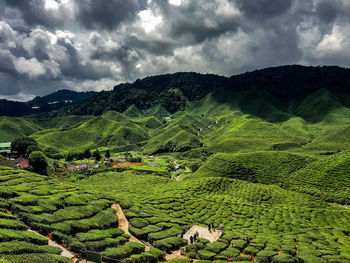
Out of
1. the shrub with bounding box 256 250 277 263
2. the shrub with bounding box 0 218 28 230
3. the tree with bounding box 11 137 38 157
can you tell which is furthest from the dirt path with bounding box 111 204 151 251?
the tree with bounding box 11 137 38 157

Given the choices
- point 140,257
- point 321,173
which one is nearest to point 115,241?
point 140,257

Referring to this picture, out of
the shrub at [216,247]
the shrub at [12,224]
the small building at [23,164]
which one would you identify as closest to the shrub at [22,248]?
the shrub at [12,224]

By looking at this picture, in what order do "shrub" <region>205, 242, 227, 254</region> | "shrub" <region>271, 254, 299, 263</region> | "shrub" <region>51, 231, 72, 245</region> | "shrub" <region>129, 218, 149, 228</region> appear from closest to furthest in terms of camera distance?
1. "shrub" <region>51, 231, 72, 245</region>
2. "shrub" <region>271, 254, 299, 263</region>
3. "shrub" <region>205, 242, 227, 254</region>
4. "shrub" <region>129, 218, 149, 228</region>

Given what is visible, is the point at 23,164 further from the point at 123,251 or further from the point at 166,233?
the point at 123,251

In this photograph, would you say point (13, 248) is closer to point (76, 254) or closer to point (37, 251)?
point (37, 251)

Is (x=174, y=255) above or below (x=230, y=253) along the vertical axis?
above

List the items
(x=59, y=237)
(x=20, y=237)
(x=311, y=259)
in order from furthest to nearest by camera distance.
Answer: (x=311, y=259)
(x=59, y=237)
(x=20, y=237)

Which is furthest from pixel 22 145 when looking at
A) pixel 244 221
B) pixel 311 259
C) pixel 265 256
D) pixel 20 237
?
pixel 311 259

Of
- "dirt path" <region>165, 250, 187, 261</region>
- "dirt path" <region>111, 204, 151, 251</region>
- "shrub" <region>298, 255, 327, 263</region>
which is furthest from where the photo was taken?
"dirt path" <region>111, 204, 151, 251</region>

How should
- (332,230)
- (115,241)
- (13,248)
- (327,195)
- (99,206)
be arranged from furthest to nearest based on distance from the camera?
(327,195), (332,230), (99,206), (115,241), (13,248)

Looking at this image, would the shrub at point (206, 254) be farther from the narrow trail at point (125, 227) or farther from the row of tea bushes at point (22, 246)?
the row of tea bushes at point (22, 246)

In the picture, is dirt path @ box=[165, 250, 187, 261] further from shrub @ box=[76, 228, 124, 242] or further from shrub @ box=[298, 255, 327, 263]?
shrub @ box=[298, 255, 327, 263]
